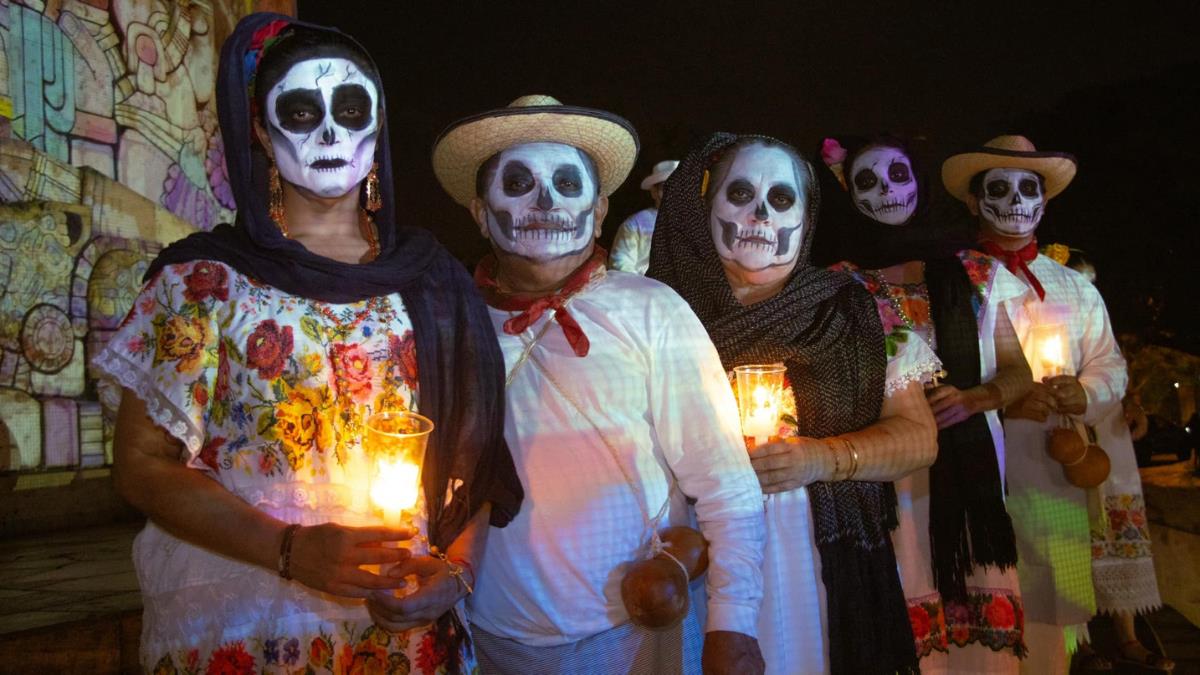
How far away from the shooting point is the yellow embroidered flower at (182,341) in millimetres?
1927

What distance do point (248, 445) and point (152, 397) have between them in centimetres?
21

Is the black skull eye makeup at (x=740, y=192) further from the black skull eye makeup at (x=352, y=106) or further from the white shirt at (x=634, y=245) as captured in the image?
Answer: the white shirt at (x=634, y=245)

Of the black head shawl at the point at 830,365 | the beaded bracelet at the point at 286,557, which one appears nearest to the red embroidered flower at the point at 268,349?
the beaded bracelet at the point at 286,557

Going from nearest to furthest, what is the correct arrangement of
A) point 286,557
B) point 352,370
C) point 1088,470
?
point 286,557 < point 352,370 < point 1088,470

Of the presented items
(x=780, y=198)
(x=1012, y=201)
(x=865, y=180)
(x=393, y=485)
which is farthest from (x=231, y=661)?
(x=1012, y=201)

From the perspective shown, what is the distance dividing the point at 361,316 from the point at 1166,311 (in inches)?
673

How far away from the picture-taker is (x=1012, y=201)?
489 centimetres

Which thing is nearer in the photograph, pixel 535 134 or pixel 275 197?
pixel 275 197

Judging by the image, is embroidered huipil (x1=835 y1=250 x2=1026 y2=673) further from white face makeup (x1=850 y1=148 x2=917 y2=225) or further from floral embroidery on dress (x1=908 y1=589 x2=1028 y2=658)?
white face makeup (x1=850 y1=148 x2=917 y2=225)

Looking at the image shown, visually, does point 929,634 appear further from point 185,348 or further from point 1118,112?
point 1118,112

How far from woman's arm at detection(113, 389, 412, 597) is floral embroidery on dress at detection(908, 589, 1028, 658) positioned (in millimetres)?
2547

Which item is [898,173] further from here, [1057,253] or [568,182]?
[568,182]

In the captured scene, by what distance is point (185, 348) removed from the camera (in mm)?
1937

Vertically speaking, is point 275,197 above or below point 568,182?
below
